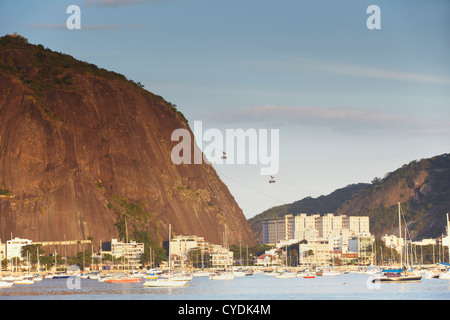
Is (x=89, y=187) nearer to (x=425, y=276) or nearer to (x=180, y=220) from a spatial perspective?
(x=180, y=220)

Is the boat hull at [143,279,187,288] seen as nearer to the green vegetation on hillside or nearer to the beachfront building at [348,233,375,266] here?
the green vegetation on hillside

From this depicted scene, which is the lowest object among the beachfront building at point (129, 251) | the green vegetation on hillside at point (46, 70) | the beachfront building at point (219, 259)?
the beachfront building at point (219, 259)

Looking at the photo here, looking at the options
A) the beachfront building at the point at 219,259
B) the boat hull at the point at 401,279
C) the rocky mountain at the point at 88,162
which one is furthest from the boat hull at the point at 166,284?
the beachfront building at the point at 219,259

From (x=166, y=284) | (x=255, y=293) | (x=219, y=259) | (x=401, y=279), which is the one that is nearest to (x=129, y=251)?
(x=219, y=259)

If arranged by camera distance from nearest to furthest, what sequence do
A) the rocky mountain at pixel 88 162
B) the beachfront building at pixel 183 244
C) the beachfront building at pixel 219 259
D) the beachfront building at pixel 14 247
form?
the beachfront building at pixel 14 247
the rocky mountain at pixel 88 162
the beachfront building at pixel 219 259
the beachfront building at pixel 183 244

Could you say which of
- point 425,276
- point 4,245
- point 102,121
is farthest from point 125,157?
point 425,276

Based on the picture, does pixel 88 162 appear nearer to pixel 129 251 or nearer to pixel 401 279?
pixel 129 251

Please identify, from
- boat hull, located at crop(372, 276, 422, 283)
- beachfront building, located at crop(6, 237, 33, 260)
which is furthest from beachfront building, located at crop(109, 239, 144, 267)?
boat hull, located at crop(372, 276, 422, 283)

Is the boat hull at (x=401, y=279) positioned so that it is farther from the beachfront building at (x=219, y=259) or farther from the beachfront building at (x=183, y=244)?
the beachfront building at (x=183, y=244)
